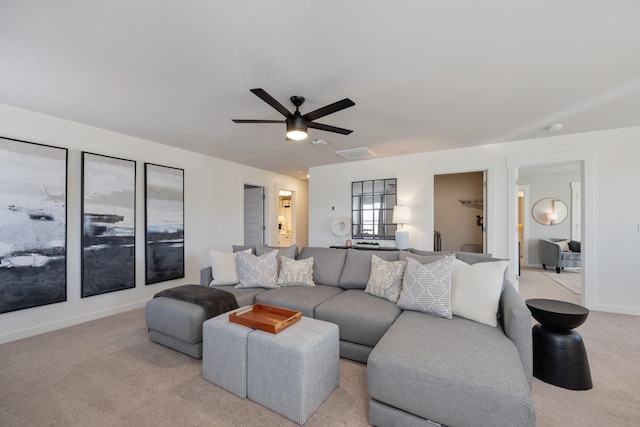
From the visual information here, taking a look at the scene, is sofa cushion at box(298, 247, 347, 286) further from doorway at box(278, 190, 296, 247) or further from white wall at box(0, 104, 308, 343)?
doorway at box(278, 190, 296, 247)

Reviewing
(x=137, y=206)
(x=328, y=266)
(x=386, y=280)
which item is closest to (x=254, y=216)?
(x=137, y=206)

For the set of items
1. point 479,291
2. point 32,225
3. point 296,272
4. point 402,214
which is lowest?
point 296,272

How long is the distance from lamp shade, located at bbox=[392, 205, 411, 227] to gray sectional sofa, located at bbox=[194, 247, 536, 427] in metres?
1.90

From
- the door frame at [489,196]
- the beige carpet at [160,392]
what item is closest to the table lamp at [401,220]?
the door frame at [489,196]

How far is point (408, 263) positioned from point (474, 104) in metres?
1.76

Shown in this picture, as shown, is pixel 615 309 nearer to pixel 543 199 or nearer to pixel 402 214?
pixel 402 214

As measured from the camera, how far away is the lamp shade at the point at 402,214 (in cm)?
442

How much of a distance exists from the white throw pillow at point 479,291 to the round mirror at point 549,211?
6.27 m

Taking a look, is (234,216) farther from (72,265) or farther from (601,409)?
(601,409)

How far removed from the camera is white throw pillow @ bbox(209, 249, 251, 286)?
3141 millimetres

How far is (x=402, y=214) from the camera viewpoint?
4426 millimetres

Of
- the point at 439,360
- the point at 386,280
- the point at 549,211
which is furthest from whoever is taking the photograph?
the point at 549,211

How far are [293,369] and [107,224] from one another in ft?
10.5

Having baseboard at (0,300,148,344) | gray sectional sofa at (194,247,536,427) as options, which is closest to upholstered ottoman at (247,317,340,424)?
gray sectional sofa at (194,247,536,427)
